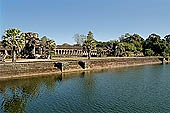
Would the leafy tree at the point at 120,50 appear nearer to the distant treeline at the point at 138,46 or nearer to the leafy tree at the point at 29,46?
the distant treeline at the point at 138,46

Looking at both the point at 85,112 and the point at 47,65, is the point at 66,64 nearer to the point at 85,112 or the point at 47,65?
the point at 47,65

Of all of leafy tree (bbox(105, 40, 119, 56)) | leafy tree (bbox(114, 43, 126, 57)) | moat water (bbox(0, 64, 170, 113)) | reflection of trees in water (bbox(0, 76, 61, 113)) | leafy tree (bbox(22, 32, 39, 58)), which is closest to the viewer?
moat water (bbox(0, 64, 170, 113))

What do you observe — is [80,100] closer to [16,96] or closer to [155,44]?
[16,96]

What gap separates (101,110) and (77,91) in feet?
30.1

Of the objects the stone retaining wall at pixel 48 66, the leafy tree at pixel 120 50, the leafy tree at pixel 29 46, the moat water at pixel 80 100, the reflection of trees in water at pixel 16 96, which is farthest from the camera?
the leafy tree at pixel 120 50

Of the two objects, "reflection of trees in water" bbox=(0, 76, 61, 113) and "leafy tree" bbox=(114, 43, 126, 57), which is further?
"leafy tree" bbox=(114, 43, 126, 57)

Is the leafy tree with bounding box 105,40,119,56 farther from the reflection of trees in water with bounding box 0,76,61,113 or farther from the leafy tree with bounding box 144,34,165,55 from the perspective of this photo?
the reflection of trees in water with bounding box 0,76,61,113

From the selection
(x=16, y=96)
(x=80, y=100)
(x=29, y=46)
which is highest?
(x=29, y=46)

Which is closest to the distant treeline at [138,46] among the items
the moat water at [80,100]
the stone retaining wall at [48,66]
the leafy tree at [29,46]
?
the stone retaining wall at [48,66]

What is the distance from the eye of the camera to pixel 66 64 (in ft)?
162

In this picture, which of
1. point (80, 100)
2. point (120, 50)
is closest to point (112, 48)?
point (120, 50)

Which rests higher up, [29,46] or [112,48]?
[112,48]

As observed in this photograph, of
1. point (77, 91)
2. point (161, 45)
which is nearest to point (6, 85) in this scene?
point (77, 91)

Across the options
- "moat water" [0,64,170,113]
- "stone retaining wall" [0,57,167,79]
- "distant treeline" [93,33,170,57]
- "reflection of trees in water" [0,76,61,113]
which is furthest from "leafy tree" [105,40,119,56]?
"reflection of trees in water" [0,76,61,113]
